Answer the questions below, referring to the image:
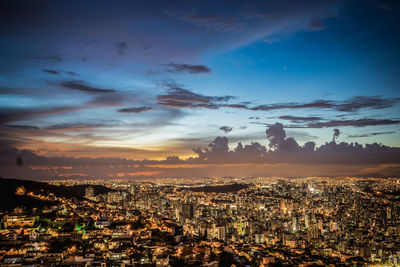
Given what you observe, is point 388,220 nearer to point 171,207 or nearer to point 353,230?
→ point 353,230

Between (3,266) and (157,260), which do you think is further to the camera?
(157,260)

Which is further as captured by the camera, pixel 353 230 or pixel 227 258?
pixel 353 230

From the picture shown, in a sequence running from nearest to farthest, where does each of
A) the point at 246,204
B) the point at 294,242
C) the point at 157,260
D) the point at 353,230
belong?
the point at 157,260, the point at 294,242, the point at 353,230, the point at 246,204

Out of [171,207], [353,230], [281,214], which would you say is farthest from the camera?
[171,207]

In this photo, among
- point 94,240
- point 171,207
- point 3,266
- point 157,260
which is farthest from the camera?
point 171,207

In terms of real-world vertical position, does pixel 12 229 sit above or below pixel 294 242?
above

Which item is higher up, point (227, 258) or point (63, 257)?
point (63, 257)

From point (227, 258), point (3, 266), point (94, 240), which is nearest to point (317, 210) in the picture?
point (227, 258)

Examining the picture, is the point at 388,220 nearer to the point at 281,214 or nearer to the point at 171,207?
the point at 281,214

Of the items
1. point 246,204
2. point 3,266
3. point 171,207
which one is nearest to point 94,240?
point 3,266
